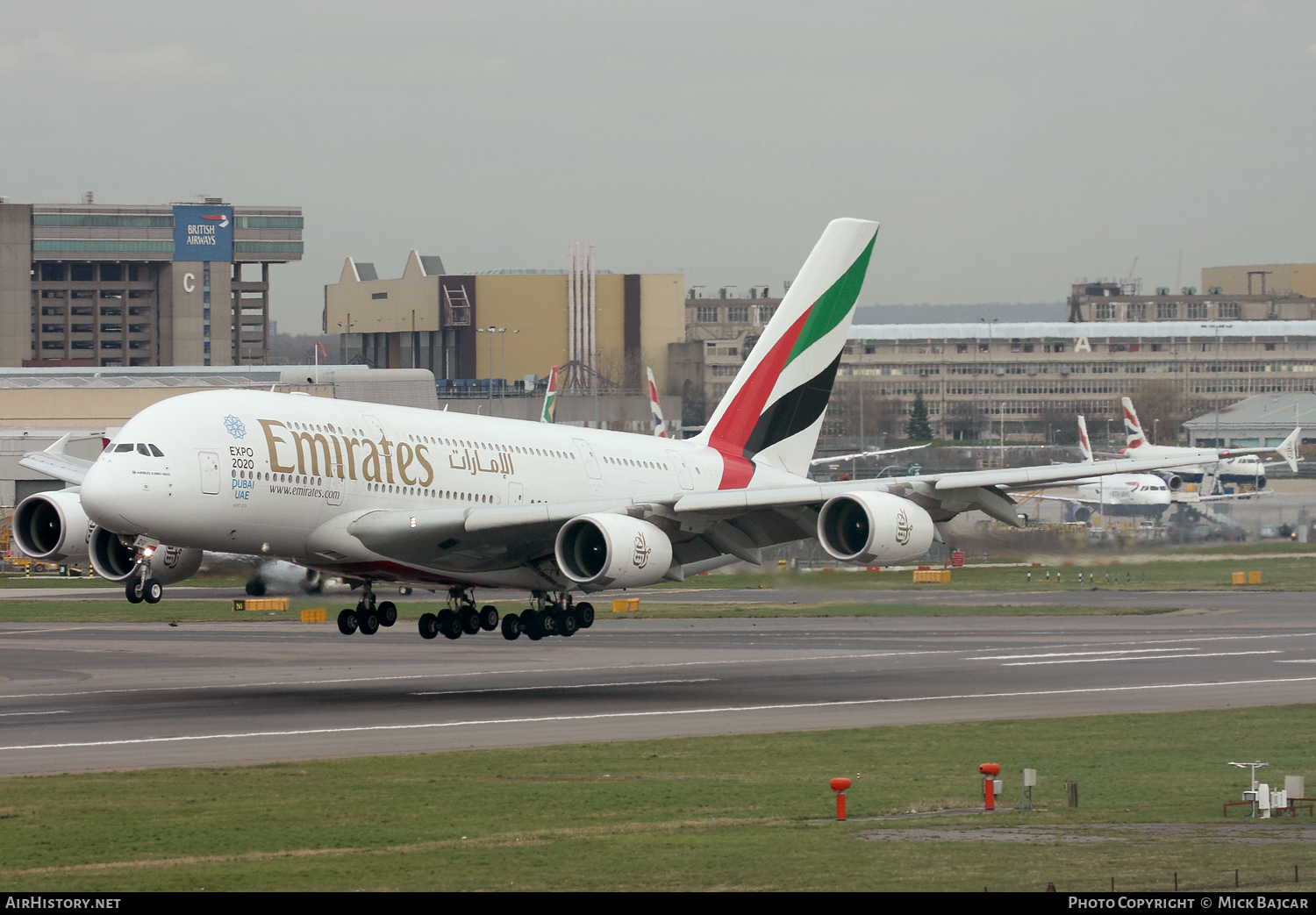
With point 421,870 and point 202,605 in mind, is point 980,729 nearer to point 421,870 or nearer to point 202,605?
point 421,870

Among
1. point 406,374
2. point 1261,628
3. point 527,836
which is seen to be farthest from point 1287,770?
point 406,374

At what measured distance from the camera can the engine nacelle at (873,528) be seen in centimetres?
4556

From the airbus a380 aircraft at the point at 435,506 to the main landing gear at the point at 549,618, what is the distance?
2.2 inches

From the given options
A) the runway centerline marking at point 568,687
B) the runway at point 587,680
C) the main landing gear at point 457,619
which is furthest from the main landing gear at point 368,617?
the runway centerline marking at point 568,687

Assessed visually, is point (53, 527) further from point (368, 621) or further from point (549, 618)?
point (549, 618)

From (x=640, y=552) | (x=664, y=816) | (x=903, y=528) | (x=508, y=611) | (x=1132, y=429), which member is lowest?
(x=508, y=611)

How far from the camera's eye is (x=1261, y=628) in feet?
236

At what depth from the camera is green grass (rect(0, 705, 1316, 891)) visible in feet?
78.2

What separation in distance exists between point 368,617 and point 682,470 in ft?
38.6

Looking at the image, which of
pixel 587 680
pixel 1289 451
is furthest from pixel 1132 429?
pixel 587 680

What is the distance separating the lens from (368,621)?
48.8m

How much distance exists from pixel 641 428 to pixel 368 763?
427 ft

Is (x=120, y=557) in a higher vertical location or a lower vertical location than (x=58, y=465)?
lower

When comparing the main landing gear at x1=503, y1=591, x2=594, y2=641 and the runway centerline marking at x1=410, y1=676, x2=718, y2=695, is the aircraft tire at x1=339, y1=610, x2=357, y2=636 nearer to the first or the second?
the runway centerline marking at x1=410, y1=676, x2=718, y2=695
